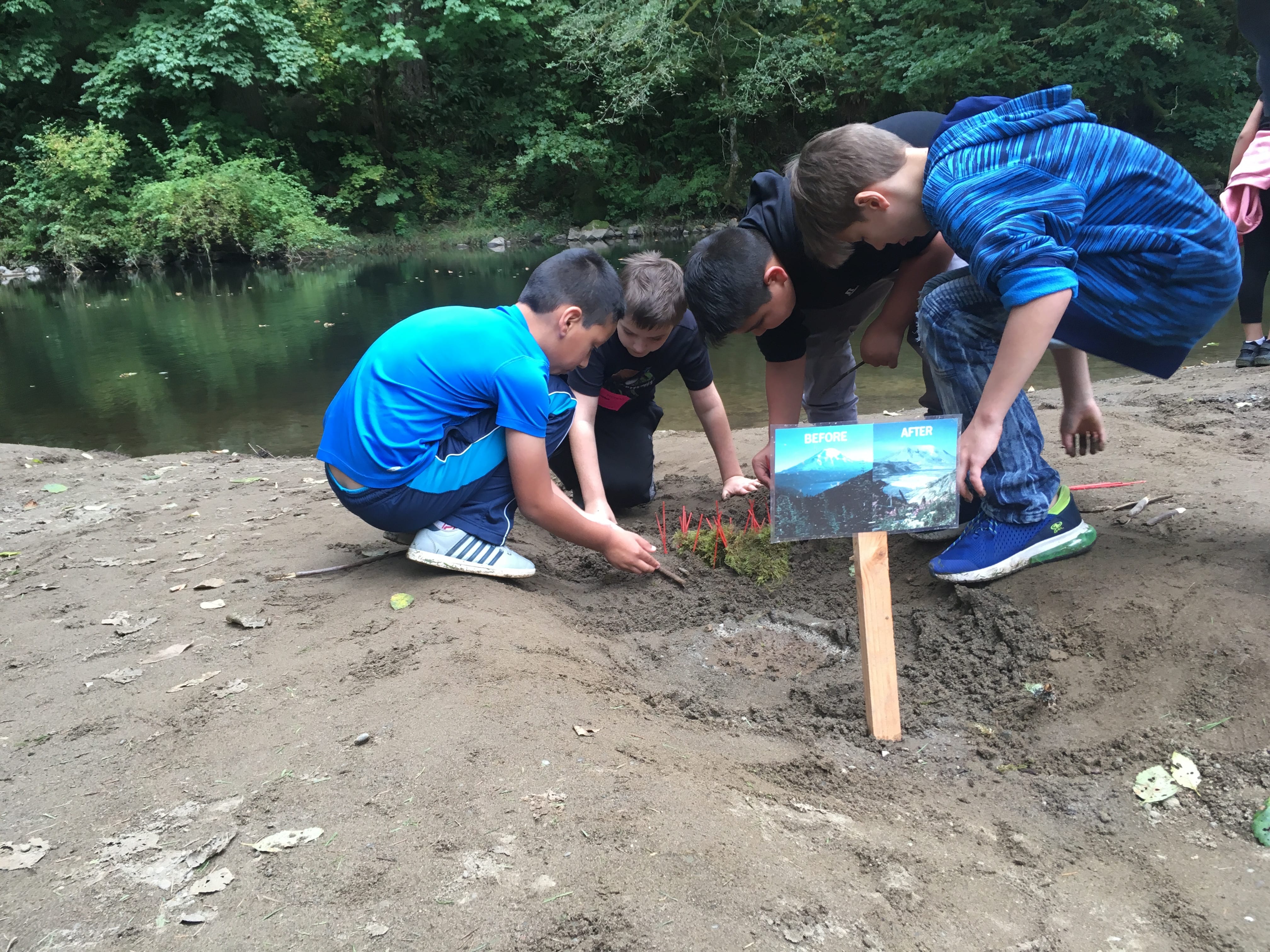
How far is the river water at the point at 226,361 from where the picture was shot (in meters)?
6.01

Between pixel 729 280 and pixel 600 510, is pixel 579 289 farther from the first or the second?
pixel 600 510

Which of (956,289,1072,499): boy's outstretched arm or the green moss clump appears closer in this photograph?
(956,289,1072,499): boy's outstretched arm

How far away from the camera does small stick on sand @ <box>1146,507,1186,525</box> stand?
2.52 metres

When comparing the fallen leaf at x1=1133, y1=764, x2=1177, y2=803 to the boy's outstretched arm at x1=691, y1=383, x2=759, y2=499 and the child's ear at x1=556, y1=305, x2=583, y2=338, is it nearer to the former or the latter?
the child's ear at x1=556, y1=305, x2=583, y2=338

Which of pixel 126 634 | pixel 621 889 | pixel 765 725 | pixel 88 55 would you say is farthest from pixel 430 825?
pixel 88 55

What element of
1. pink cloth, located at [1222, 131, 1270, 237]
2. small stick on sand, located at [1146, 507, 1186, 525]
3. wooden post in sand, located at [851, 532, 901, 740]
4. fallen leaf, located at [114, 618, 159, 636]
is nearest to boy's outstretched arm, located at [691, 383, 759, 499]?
small stick on sand, located at [1146, 507, 1186, 525]

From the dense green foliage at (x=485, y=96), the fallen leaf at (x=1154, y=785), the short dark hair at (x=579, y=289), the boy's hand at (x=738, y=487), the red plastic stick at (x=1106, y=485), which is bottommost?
the fallen leaf at (x=1154, y=785)

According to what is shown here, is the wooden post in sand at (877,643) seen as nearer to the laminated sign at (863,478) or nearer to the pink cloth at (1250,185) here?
the laminated sign at (863,478)

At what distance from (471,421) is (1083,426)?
1861 millimetres

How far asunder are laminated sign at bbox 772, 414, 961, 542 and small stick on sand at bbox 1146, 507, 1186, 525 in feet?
2.89

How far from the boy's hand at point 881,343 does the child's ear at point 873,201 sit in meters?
0.86

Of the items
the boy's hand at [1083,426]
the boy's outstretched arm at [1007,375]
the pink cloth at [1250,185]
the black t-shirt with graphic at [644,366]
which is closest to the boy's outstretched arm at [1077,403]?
the boy's hand at [1083,426]

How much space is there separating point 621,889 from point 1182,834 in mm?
1023

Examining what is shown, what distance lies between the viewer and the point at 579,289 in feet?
8.48
